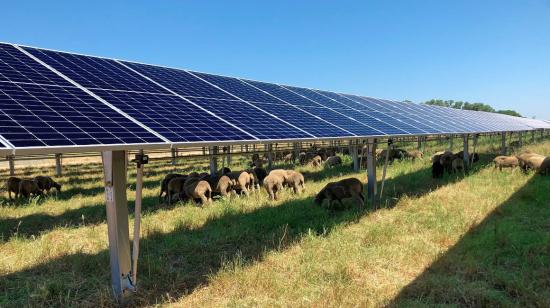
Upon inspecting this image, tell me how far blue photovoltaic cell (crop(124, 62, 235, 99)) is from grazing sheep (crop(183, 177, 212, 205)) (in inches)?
115

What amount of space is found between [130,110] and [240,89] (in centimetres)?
634

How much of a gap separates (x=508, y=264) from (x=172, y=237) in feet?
20.0

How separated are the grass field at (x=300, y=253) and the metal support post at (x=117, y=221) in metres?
0.23

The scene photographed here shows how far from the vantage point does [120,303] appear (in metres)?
5.64

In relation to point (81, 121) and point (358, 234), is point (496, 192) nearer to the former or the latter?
point (358, 234)

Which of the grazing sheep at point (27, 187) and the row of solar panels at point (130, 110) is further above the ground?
the row of solar panels at point (130, 110)

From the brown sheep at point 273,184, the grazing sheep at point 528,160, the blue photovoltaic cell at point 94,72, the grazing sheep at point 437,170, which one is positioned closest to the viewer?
the blue photovoltaic cell at point 94,72

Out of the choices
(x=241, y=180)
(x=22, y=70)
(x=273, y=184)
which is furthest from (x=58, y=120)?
(x=241, y=180)

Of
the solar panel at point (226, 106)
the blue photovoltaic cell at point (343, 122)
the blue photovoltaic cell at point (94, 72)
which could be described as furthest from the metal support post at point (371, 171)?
the blue photovoltaic cell at point (94, 72)

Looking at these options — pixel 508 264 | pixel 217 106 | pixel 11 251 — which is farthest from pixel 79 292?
pixel 508 264

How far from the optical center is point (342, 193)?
37.7 ft

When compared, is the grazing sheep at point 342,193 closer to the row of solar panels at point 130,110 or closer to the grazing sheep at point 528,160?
the row of solar panels at point 130,110

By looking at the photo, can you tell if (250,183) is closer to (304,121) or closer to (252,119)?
(304,121)

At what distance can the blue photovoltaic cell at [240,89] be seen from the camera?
38.5ft
